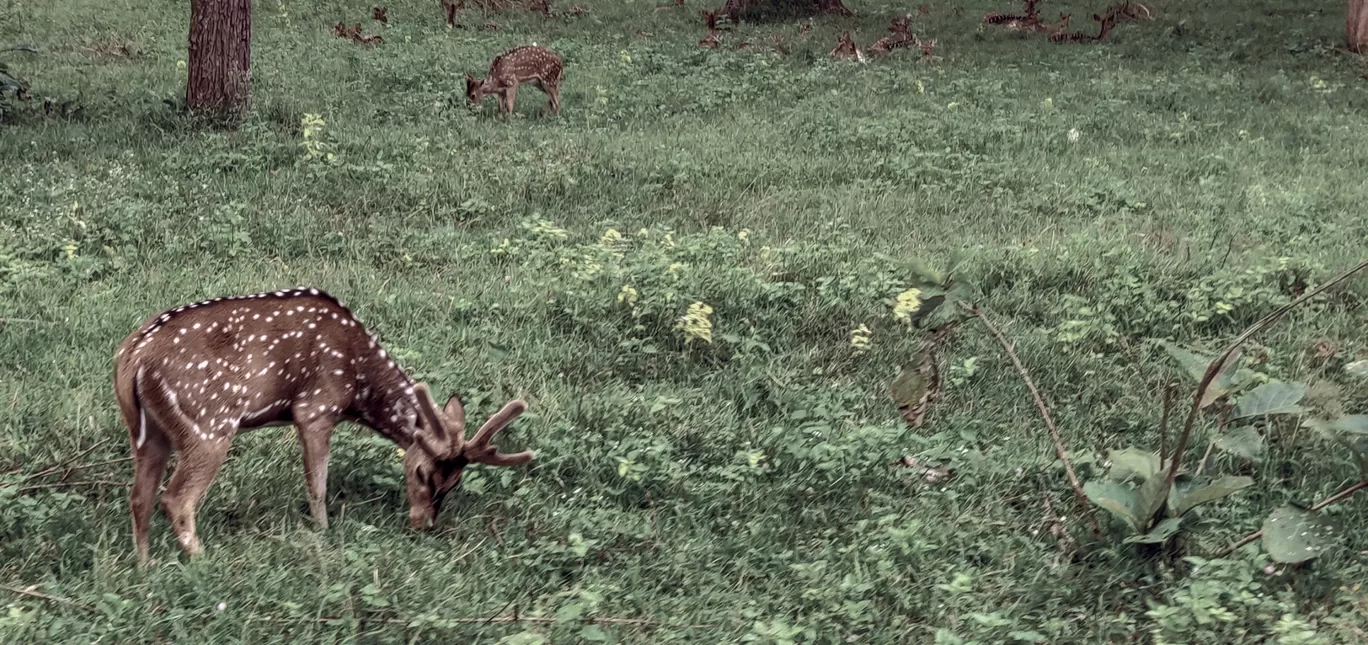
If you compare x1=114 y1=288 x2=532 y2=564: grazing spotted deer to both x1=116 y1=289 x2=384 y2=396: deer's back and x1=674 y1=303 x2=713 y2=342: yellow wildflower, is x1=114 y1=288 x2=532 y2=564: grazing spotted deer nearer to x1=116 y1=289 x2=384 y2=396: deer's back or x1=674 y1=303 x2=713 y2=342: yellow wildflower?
x1=116 y1=289 x2=384 y2=396: deer's back

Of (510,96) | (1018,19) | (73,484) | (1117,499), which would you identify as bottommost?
(73,484)

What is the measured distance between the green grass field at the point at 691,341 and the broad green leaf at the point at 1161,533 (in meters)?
0.12

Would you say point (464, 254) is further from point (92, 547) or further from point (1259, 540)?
point (1259, 540)

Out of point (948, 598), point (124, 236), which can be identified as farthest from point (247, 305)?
point (124, 236)

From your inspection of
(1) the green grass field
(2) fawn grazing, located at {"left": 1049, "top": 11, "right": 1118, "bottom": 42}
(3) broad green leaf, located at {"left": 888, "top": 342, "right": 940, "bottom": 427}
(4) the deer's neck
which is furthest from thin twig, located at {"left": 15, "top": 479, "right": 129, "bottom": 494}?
(2) fawn grazing, located at {"left": 1049, "top": 11, "right": 1118, "bottom": 42}

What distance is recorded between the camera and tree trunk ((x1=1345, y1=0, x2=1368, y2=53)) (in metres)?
16.8

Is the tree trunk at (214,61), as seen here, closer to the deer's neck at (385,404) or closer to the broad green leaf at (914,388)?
the deer's neck at (385,404)

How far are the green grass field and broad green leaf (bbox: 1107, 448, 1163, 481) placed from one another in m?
0.30

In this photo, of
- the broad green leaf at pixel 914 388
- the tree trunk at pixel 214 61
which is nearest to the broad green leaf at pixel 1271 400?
the broad green leaf at pixel 914 388

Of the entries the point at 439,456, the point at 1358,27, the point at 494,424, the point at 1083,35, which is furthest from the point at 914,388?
the point at 1358,27

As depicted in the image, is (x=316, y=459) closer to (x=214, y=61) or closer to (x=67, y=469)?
(x=67, y=469)

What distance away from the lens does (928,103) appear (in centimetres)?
1274

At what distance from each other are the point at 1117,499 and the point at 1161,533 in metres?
0.22

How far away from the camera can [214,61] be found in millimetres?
10750
